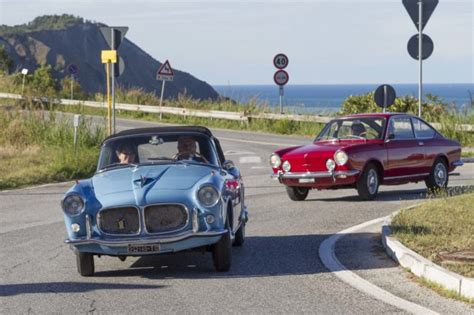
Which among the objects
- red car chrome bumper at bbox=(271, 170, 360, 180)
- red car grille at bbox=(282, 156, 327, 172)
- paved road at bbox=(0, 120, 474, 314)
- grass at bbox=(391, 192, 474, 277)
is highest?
red car grille at bbox=(282, 156, 327, 172)

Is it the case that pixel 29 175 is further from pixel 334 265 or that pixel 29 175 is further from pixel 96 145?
pixel 334 265

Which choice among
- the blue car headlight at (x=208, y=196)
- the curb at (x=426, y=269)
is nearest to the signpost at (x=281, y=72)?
the curb at (x=426, y=269)

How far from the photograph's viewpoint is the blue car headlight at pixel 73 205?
1046 cm

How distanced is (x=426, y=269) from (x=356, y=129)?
26.0ft

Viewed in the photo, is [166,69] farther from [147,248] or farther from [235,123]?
[147,248]

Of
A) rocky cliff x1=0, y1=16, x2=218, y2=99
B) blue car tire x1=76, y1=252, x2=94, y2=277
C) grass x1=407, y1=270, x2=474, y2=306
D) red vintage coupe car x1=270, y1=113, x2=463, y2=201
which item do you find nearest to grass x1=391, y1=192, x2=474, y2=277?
grass x1=407, y1=270, x2=474, y2=306

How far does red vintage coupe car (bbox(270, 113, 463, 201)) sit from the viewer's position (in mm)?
16438

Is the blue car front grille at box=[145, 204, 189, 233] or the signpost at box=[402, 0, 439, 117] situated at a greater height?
the signpost at box=[402, 0, 439, 117]

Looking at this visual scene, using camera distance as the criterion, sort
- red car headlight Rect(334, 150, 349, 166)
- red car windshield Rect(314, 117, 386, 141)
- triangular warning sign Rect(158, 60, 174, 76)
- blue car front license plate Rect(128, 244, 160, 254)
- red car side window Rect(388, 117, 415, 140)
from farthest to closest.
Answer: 1. triangular warning sign Rect(158, 60, 174, 76)
2. red car side window Rect(388, 117, 415, 140)
3. red car windshield Rect(314, 117, 386, 141)
4. red car headlight Rect(334, 150, 349, 166)
5. blue car front license plate Rect(128, 244, 160, 254)

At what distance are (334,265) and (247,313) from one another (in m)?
2.40

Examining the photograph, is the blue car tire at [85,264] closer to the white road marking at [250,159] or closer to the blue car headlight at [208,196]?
the blue car headlight at [208,196]

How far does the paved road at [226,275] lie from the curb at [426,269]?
0.15 meters

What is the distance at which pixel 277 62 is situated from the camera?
118 feet

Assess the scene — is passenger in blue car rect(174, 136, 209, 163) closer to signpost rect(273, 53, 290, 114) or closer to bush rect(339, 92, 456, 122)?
bush rect(339, 92, 456, 122)
